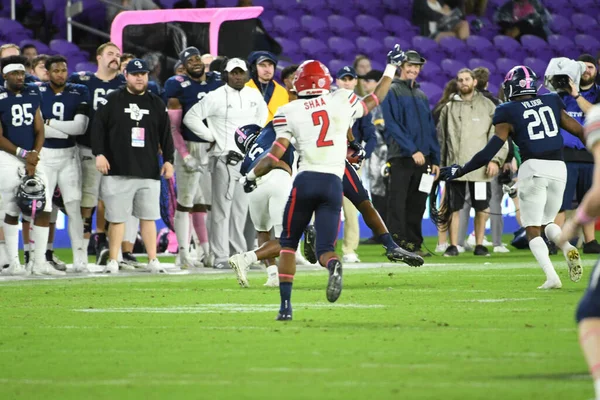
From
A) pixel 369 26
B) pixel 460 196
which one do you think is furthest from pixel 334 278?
pixel 369 26

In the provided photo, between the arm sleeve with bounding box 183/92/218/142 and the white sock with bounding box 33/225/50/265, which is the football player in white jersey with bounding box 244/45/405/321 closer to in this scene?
the white sock with bounding box 33/225/50/265

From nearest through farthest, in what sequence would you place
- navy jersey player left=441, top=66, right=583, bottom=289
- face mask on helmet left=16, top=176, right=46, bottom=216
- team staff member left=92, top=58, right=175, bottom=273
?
1. navy jersey player left=441, top=66, right=583, bottom=289
2. face mask on helmet left=16, top=176, right=46, bottom=216
3. team staff member left=92, top=58, right=175, bottom=273

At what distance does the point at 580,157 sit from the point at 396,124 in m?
2.49

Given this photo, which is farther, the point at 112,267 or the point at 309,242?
the point at 112,267

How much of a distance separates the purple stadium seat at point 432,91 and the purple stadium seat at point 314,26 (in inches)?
99.8

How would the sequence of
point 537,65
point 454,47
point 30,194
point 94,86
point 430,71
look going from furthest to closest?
point 537,65, point 454,47, point 430,71, point 94,86, point 30,194

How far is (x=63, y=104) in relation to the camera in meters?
14.2

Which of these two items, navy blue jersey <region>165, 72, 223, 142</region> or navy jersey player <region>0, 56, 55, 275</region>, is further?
navy blue jersey <region>165, 72, 223, 142</region>

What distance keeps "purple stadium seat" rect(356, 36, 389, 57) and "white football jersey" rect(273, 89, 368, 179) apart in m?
15.3

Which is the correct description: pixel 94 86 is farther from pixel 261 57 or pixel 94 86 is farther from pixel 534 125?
pixel 534 125

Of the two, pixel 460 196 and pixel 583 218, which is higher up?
pixel 583 218

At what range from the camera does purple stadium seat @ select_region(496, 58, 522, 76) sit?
2516cm

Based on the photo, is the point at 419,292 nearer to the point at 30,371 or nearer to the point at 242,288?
the point at 242,288

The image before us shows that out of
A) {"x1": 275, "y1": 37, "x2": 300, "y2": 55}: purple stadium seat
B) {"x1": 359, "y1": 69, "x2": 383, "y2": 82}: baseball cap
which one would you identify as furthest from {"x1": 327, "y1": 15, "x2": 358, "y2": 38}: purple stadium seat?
{"x1": 359, "y1": 69, "x2": 383, "y2": 82}: baseball cap
